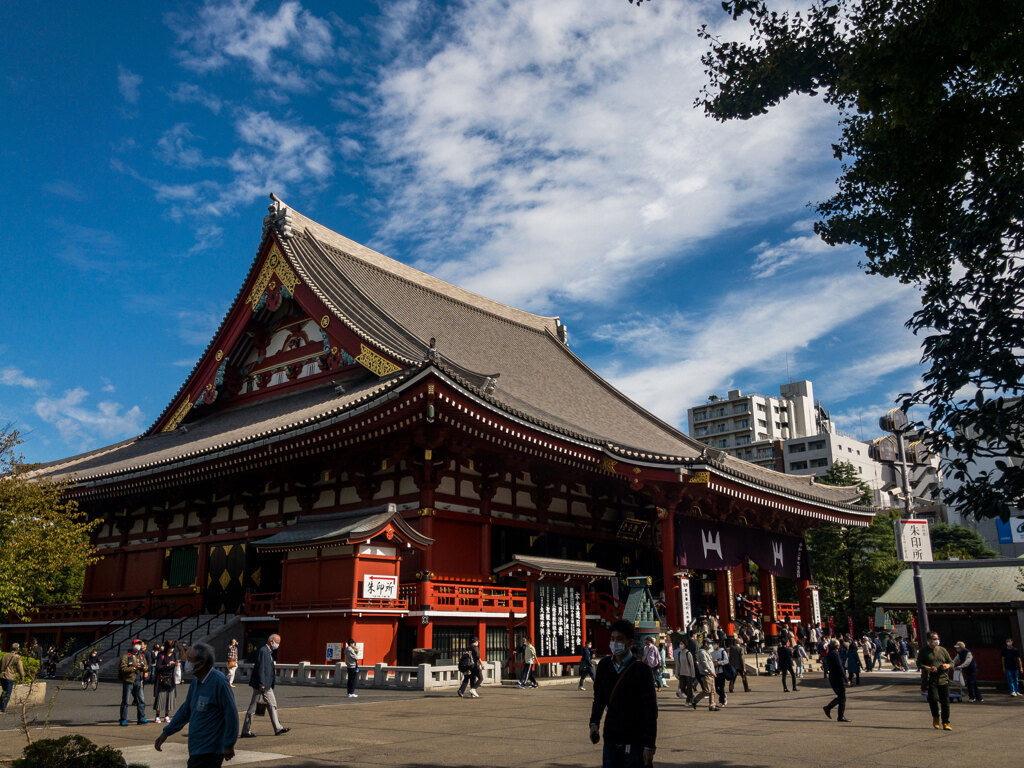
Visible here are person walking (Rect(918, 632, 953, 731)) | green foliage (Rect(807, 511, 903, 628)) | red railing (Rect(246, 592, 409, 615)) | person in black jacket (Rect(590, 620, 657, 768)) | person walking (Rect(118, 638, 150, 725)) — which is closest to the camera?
person in black jacket (Rect(590, 620, 657, 768))

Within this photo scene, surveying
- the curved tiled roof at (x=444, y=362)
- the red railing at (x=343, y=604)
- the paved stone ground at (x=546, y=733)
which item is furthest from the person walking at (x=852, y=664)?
the red railing at (x=343, y=604)

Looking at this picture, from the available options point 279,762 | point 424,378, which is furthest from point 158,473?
point 279,762

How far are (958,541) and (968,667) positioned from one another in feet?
203

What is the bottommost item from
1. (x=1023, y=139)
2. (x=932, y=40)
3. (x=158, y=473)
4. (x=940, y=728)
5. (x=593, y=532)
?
(x=940, y=728)

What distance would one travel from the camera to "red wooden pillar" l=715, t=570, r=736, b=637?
26.9 m

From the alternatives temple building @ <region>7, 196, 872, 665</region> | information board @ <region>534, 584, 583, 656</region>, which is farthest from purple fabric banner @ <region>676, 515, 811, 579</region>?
information board @ <region>534, 584, 583, 656</region>

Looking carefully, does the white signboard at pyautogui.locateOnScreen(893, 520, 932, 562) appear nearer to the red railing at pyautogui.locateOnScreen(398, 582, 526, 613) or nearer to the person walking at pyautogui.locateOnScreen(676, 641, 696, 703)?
the person walking at pyautogui.locateOnScreen(676, 641, 696, 703)

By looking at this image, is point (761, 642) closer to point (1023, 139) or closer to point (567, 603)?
point (567, 603)

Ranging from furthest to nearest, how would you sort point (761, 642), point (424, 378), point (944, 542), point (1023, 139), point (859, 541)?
1. point (944, 542)
2. point (859, 541)
3. point (761, 642)
4. point (424, 378)
5. point (1023, 139)

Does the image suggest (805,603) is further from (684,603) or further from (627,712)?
(627,712)

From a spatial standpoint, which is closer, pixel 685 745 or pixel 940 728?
pixel 685 745

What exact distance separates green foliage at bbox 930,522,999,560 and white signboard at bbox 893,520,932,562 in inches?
2151

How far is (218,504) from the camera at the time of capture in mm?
26797

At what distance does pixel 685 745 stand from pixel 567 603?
12051mm
